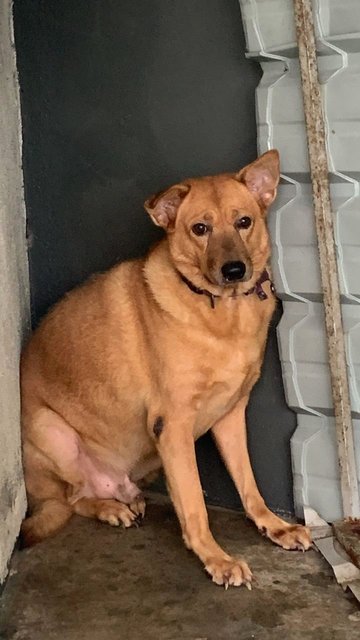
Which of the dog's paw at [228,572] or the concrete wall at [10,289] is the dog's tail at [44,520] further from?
the dog's paw at [228,572]

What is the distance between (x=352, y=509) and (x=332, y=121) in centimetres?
131

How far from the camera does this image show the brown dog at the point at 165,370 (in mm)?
2572

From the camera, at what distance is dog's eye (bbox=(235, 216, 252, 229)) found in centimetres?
255

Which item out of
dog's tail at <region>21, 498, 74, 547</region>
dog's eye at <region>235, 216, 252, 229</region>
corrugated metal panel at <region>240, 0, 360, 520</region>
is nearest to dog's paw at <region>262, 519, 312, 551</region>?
corrugated metal panel at <region>240, 0, 360, 520</region>

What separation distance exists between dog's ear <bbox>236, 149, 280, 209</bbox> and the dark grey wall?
0.68 ft

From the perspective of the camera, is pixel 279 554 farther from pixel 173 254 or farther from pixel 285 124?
pixel 285 124

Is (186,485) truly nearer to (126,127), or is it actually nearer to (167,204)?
(167,204)

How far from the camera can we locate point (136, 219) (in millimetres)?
3076

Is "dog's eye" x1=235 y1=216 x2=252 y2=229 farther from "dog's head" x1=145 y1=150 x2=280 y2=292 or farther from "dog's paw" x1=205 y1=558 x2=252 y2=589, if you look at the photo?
"dog's paw" x1=205 y1=558 x2=252 y2=589

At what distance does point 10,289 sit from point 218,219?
86 cm

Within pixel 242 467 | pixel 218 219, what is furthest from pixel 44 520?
pixel 218 219

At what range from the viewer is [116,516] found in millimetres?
2984

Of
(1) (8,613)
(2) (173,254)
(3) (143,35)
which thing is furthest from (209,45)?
(1) (8,613)

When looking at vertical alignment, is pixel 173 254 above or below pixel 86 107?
below
